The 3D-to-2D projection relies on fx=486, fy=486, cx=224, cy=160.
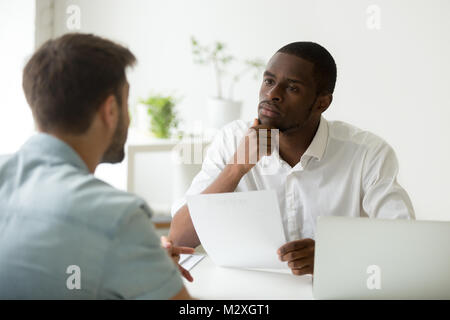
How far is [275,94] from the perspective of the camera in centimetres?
156

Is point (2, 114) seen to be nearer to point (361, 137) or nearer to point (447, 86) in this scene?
point (361, 137)

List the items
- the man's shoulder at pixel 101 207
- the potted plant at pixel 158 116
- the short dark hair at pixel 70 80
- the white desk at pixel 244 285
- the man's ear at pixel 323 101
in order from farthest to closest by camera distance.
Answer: the potted plant at pixel 158 116 → the man's ear at pixel 323 101 → the white desk at pixel 244 285 → the short dark hair at pixel 70 80 → the man's shoulder at pixel 101 207

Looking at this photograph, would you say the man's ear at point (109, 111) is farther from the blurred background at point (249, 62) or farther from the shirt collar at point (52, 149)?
the blurred background at point (249, 62)

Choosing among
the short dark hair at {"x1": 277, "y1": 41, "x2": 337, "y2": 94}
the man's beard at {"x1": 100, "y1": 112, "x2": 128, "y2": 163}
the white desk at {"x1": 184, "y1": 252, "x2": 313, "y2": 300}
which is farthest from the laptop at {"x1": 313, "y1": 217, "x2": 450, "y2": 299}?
the short dark hair at {"x1": 277, "y1": 41, "x2": 337, "y2": 94}

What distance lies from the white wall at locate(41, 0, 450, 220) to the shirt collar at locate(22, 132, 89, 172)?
7.11ft

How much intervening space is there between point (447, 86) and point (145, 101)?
5.68ft

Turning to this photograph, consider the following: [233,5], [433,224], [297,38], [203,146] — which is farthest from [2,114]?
[433,224]

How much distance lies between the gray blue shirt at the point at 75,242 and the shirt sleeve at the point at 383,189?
0.85 metres

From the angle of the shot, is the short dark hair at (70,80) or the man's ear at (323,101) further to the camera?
the man's ear at (323,101)

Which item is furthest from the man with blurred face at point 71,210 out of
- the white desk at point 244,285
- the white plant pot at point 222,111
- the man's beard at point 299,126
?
the white plant pot at point 222,111

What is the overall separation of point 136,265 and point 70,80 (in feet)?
1.14

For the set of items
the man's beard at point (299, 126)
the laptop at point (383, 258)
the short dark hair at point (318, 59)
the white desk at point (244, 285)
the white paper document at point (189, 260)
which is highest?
the short dark hair at point (318, 59)

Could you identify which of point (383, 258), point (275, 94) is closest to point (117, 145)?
point (383, 258)

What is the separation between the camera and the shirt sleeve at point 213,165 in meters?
1.63
